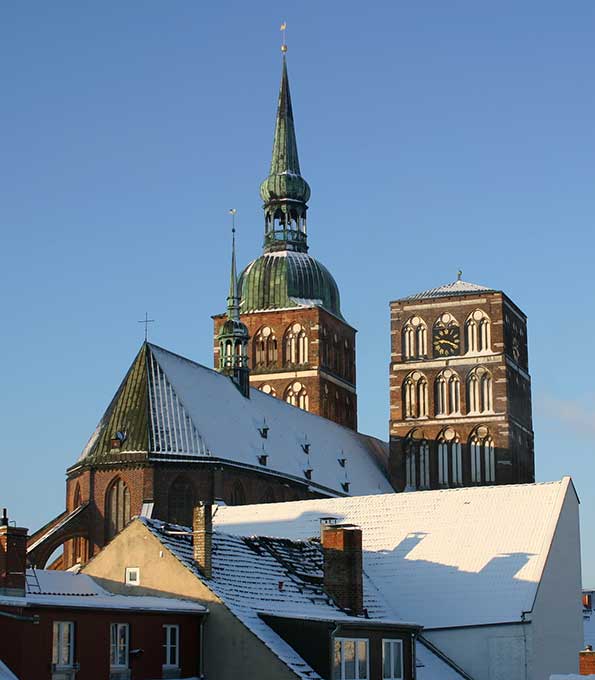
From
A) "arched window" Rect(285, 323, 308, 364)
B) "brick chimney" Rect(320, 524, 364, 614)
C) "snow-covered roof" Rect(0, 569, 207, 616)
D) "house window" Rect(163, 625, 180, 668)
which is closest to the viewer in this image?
"snow-covered roof" Rect(0, 569, 207, 616)

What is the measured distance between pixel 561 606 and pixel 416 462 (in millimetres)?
48324

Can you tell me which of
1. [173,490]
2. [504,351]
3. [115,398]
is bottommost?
[173,490]

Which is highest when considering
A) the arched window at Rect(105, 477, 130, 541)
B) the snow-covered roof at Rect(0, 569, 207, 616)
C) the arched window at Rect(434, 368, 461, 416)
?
the arched window at Rect(434, 368, 461, 416)

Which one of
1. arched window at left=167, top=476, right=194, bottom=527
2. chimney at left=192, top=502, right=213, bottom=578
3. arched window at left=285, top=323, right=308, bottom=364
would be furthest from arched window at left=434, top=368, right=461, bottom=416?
chimney at left=192, top=502, right=213, bottom=578

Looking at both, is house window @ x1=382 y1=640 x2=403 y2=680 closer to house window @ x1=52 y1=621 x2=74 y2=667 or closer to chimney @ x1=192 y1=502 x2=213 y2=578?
chimney @ x1=192 y1=502 x2=213 y2=578

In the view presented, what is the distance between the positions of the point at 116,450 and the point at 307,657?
125ft

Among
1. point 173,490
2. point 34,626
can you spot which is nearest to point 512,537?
point 34,626

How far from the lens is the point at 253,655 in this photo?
36.4m

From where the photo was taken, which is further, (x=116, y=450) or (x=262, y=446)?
(x=262, y=446)

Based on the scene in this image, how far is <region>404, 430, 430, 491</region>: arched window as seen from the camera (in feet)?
316

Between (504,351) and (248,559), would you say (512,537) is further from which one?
(504,351)

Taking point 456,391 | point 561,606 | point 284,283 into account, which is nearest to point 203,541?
point 561,606

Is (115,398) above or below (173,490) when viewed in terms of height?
above

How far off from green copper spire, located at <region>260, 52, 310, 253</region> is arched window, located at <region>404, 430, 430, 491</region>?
17.0 m
